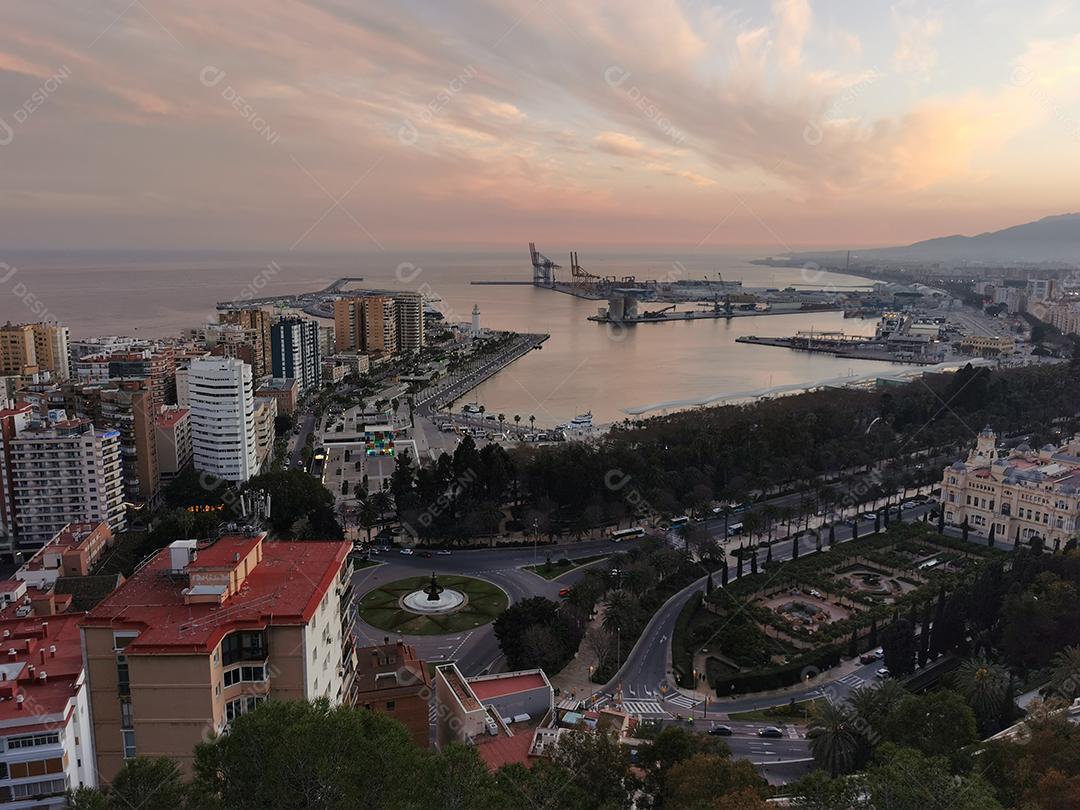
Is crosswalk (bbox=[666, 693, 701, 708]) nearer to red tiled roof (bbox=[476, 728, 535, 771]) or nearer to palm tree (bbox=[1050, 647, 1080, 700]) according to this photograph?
red tiled roof (bbox=[476, 728, 535, 771])

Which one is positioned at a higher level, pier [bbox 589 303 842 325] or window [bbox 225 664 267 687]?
pier [bbox 589 303 842 325]

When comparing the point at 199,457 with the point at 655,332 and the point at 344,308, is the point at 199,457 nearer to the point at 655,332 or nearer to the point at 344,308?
the point at 344,308

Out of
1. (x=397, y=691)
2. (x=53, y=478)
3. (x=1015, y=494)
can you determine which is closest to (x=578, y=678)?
(x=397, y=691)

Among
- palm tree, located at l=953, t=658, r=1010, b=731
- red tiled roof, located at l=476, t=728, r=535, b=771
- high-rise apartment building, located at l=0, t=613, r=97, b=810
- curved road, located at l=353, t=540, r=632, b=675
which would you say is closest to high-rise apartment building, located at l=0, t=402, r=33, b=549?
curved road, located at l=353, t=540, r=632, b=675

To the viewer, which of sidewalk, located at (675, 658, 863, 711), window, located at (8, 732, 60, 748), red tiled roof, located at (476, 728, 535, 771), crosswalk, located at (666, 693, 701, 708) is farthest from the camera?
sidewalk, located at (675, 658, 863, 711)

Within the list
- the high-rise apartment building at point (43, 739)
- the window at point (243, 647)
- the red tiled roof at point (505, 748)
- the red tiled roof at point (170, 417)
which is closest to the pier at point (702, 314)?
the red tiled roof at point (170, 417)

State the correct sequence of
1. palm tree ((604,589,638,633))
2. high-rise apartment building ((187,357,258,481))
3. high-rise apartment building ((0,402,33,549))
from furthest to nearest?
high-rise apartment building ((187,357,258,481)) < high-rise apartment building ((0,402,33,549)) < palm tree ((604,589,638,633))
